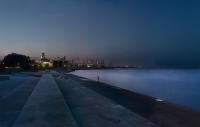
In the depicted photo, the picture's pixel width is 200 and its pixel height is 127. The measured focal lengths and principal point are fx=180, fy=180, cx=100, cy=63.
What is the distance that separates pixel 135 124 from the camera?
6.75 metres

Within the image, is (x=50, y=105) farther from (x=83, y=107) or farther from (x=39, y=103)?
(x=83, y=107)

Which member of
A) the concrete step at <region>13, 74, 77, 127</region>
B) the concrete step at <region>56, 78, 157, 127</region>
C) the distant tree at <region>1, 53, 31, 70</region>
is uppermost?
the distant tree at <region>1, 53, 31, 70</region>

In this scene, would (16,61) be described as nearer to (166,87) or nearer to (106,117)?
(166,87)

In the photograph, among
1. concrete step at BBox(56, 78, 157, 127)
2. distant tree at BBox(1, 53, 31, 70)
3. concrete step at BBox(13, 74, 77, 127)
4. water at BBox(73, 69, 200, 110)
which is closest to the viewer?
concrete step at BBox(13, 74, 77, 127)

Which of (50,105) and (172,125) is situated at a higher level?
(50,105)

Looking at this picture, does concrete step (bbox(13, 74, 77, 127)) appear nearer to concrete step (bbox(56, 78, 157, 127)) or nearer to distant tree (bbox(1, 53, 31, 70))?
concrete step (bbox(56, 78, 157, 127))

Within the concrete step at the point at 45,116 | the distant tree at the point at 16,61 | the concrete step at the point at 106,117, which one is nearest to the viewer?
the concrete step at the point at 45,116

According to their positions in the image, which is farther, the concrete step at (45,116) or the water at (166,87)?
the water at (166,87)

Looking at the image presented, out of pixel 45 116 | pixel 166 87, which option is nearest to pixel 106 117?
pixel 45 116

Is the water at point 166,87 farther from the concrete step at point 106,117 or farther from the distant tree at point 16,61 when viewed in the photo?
the distant tree at point 16,61

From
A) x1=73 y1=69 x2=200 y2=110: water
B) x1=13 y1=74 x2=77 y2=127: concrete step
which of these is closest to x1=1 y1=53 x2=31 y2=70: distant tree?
x1=73 y1=69 x2=200 y2=110: water

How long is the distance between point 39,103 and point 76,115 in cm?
218

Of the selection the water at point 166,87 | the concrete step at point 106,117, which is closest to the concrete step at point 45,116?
the concrete step at point 106,117

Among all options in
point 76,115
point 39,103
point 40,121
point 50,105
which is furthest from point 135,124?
point 39,103
